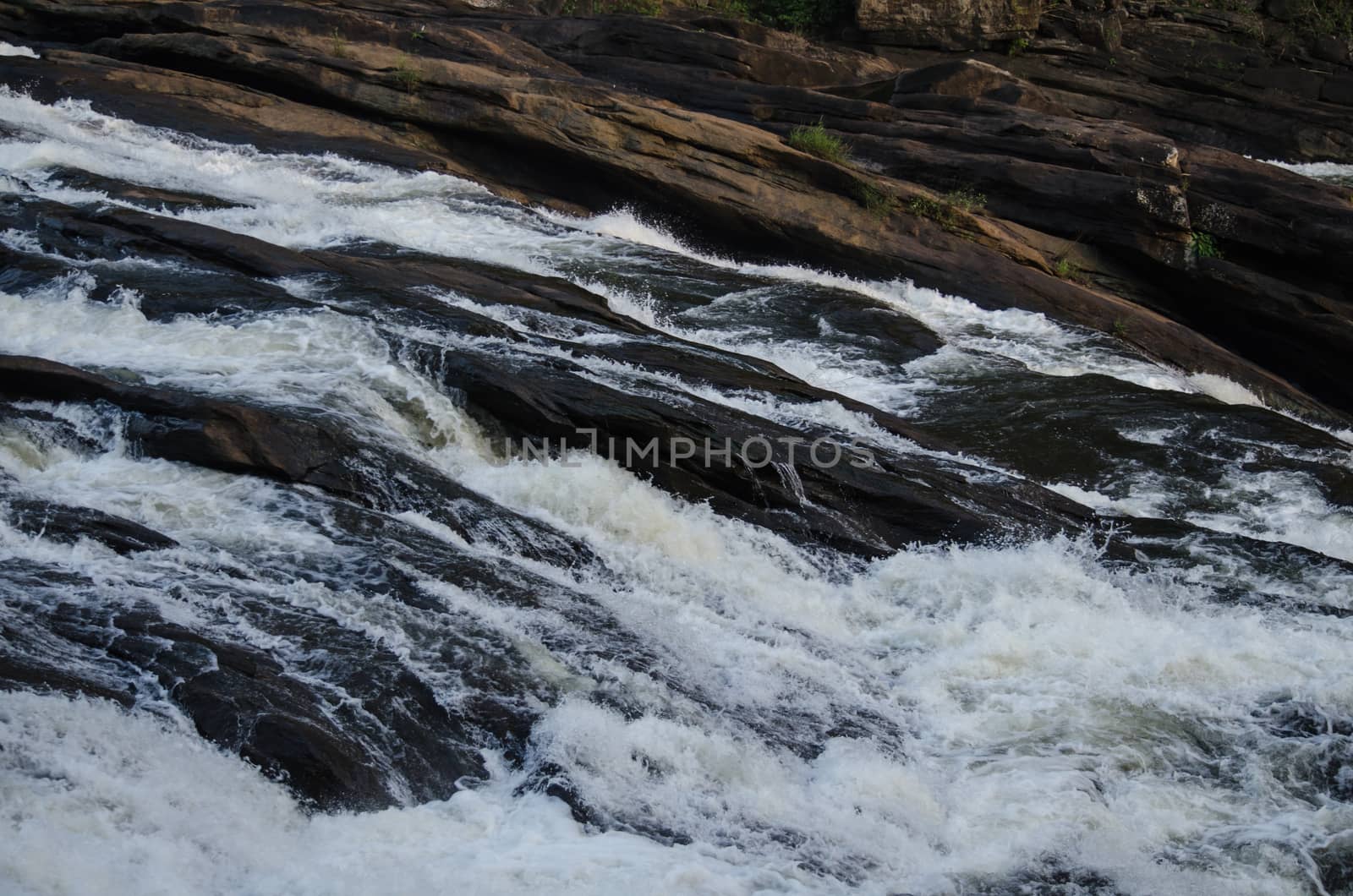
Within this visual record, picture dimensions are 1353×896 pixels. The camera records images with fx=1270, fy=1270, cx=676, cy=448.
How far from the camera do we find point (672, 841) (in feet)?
16.1

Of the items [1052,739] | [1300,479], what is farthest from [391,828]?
[1300,479]

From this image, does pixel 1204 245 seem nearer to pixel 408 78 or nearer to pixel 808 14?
pixel 408 78

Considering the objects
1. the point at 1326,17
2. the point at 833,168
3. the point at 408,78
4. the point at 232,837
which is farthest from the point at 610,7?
the point at 232,837

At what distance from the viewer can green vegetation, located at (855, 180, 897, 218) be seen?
13.8 m

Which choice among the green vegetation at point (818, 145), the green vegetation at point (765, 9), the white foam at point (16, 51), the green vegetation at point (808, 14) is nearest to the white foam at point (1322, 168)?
the green vegetation at point (808, 14)

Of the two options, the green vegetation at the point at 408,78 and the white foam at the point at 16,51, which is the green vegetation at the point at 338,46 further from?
the white foam at the point at 16,51

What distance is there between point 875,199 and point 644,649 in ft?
29.2

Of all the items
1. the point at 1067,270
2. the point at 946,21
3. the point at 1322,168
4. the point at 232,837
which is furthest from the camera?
the point at 946,21

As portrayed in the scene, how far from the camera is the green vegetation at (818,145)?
14.5 metres

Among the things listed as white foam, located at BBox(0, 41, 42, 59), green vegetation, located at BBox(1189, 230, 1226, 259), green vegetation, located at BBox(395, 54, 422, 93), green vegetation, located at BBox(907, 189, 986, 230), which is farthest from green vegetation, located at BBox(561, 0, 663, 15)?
green vegetation, located at BBox(1189, 230, 1226, 259)

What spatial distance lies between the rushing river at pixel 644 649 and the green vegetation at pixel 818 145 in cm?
546

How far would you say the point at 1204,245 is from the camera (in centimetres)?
1423

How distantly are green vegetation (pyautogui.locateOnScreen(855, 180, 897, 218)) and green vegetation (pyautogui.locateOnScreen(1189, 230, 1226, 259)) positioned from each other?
344 centimetres

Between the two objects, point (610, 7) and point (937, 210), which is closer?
point (937, 210)
